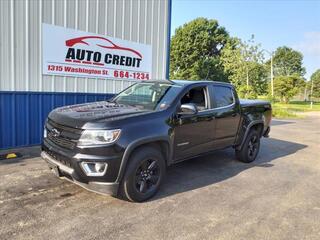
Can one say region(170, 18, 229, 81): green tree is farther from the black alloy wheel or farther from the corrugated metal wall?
the black alloy wheel

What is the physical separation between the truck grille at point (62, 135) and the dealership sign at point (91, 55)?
354cm

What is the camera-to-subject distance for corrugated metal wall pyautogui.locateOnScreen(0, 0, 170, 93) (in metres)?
6.83

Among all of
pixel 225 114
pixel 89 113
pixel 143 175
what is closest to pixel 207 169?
pixel 225 114

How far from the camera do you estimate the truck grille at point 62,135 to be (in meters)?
4.03

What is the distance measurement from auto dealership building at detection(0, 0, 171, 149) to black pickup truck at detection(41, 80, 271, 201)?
2.70 meters

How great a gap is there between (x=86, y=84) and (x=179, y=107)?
4356 millimetres

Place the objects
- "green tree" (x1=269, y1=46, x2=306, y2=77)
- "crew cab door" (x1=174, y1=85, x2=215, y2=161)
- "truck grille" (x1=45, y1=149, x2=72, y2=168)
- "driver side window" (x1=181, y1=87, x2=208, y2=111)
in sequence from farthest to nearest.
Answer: "green tree" (x1=269, y1=46, x2=306, y2=77) → "driver side window" (x1=181, y1=87, x2=208, y2=111) → "crew cab door" (x1=174, y1=85, x2=215, y2=161) → "truck grille" (x1=45, y1=149, x2=72, y2=168)

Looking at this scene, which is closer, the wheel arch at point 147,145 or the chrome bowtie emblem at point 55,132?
the wheel arch at point 147,145

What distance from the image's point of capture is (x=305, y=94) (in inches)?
2948

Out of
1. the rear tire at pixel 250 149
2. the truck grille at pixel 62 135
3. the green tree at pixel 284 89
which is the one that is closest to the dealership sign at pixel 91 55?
the truck grille at pixel 62 135

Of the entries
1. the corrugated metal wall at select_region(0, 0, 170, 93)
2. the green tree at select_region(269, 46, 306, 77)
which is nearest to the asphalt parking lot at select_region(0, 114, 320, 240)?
the corrugated metal wall at select_region(0, 0, 170, 93)

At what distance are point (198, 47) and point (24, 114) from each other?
37498mm

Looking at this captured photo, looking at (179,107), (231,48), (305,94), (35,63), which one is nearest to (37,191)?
(179,107)

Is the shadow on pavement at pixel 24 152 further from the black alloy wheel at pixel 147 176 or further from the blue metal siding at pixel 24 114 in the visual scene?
the black alloy wheel at pixel 147 176
